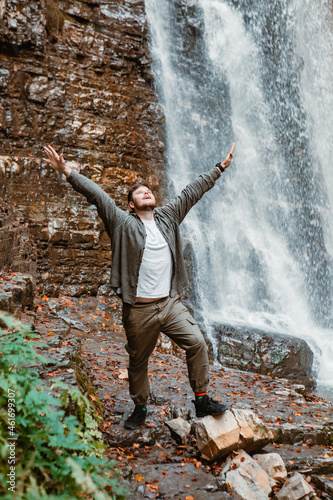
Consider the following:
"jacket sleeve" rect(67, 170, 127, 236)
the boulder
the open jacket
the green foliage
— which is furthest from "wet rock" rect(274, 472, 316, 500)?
"jacket sleeve" rect(67, 170, 127, 236)

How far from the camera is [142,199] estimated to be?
3.62 m

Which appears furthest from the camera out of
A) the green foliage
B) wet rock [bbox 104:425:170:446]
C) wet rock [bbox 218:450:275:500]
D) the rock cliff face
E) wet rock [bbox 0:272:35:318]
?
the rock cliff face

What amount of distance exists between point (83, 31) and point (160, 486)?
1278 centimetres

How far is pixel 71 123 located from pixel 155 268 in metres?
8.97

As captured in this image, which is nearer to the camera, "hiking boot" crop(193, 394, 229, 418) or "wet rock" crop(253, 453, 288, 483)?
"wet rock" crop(253, 453, 288, 483)

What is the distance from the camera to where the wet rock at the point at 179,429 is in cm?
373

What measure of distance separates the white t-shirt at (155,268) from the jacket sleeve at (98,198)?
30cm

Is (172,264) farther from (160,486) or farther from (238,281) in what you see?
(238,281)

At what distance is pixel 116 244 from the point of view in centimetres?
352

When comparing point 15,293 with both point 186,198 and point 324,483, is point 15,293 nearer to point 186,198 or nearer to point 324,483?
point 186,198

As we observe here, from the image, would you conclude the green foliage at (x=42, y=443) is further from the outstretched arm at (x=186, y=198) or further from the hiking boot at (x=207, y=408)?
the outstretched arm at (x=186, y=198)

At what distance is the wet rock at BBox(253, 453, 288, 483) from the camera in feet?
10.8

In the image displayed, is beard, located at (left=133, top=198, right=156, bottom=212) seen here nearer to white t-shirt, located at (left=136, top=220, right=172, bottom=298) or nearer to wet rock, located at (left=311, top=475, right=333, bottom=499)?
white t-shirt, located at (left=136, top=220, right=172, bottom=298)

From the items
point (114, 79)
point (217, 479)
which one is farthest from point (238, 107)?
point (217, 479)
